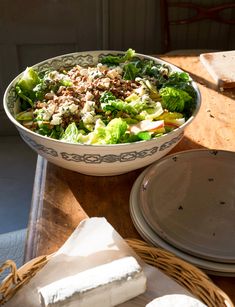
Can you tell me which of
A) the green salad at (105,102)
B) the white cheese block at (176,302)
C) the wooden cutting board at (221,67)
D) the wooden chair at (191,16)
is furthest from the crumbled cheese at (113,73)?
the wooden chair at (191,16)

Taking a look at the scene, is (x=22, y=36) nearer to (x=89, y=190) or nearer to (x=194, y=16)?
(x=194, y=16)

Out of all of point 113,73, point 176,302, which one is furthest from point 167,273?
point 113,73

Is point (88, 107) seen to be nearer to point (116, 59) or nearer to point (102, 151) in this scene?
point (102, 151)

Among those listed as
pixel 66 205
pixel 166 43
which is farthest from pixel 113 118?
pixel 166 43

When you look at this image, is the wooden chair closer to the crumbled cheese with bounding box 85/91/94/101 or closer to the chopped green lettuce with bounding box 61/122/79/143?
the crumbled cheese with bounding box 85/91/94/101

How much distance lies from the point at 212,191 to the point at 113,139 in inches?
9.5

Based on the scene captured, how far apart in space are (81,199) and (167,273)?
0.28 m

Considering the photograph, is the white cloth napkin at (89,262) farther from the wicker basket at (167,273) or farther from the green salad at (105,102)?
the green salad at (105,102)

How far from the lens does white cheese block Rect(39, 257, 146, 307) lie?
585mm

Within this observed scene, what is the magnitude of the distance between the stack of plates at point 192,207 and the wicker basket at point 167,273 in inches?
2.1

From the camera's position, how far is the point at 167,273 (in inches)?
26.6

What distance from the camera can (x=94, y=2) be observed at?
2254mm

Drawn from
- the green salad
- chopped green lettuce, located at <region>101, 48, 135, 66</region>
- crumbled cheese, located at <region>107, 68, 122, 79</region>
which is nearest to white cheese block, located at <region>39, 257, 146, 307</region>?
the green salad

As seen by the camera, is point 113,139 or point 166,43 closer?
point 113,139
